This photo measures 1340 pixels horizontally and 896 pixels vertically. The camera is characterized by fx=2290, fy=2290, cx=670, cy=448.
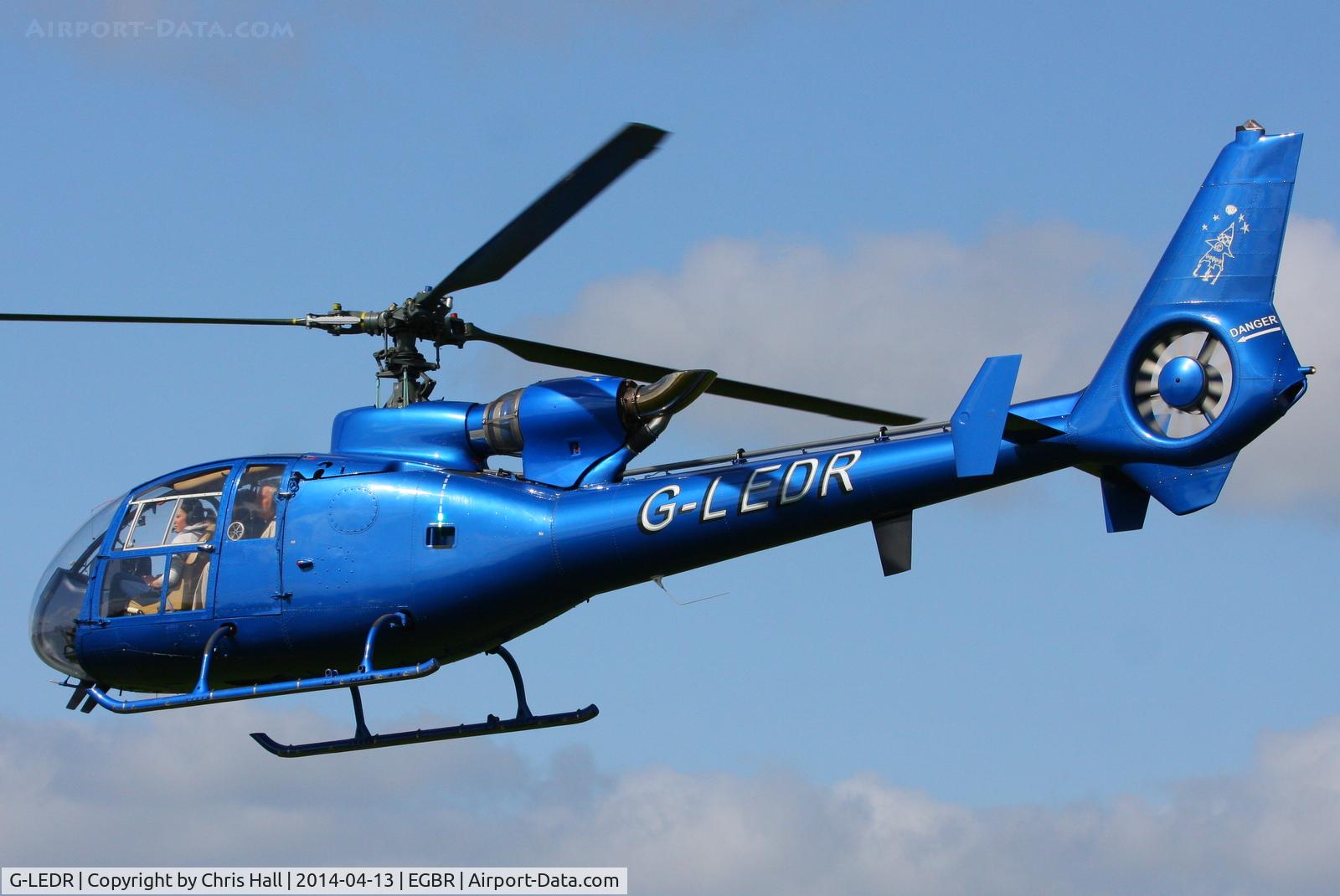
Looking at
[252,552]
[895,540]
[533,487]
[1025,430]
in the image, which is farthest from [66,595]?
[1025,430]

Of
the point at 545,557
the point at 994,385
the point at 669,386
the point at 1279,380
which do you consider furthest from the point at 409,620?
the point at 1279,380

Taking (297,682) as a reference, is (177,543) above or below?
above

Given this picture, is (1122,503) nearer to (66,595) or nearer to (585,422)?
(585,422)

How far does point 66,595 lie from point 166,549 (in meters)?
1.47

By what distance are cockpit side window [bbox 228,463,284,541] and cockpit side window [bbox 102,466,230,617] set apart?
24 centimetres

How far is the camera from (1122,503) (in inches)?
867

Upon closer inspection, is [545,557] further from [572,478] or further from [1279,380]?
[1279,380]

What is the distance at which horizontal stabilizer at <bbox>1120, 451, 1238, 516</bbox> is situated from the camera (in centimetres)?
2139

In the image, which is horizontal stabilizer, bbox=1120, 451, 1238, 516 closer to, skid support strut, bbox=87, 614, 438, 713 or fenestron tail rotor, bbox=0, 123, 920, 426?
fenestron tail rotor, bbox=0, 123, 920, 426

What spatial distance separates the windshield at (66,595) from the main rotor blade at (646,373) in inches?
178

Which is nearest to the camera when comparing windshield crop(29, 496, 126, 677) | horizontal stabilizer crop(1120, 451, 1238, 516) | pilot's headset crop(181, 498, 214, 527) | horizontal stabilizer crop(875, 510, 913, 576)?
horizontal stabilizer crop(1120, 451, 1238, 516)

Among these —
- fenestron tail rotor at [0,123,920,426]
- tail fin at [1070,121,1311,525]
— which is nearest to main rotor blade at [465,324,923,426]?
fenestron tail rotor at [0,123,920,426]

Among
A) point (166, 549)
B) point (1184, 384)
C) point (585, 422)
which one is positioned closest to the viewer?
point (1184, 384)

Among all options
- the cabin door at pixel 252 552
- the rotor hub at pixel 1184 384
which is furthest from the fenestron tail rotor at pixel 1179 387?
the cabin door at pixel 252 552
